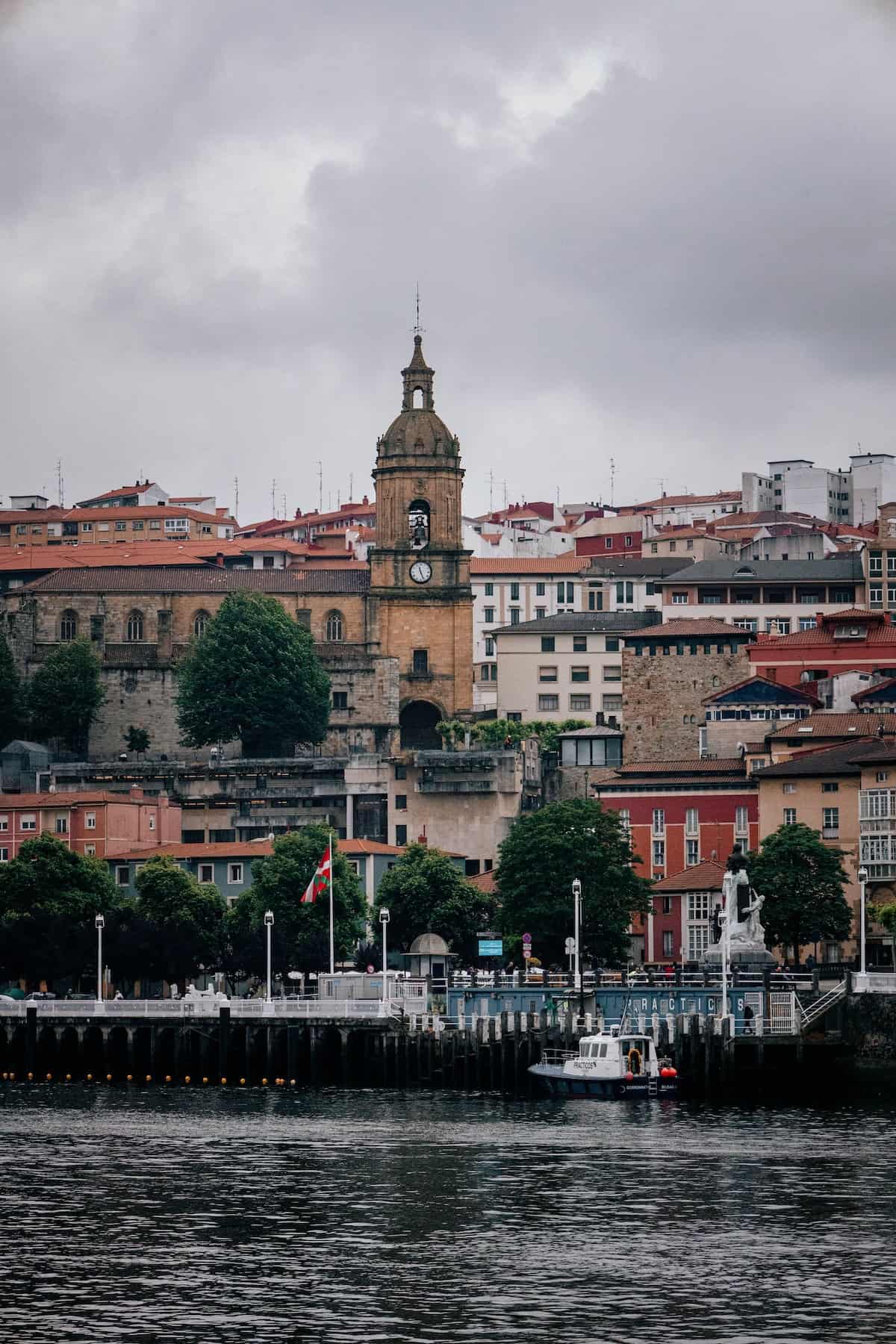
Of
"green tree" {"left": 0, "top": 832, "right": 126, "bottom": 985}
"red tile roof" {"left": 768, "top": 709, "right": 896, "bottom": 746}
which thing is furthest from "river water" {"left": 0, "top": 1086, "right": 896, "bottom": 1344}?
"red tile roof" {"left": 768, "top": 709, "right": 896, "bottom": 746}

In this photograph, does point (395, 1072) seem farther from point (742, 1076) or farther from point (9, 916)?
point (9, 916)

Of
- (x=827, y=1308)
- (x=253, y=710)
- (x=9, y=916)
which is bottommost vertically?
(x=827, y=1308)

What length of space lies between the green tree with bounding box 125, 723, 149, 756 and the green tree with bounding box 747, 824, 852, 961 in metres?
62.1

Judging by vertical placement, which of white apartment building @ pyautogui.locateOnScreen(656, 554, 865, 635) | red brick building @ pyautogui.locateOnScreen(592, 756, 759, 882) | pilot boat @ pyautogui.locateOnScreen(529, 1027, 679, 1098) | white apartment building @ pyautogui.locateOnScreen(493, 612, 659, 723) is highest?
white apartment building @ pyautogui.locateOnScreen(656, 554, 865, 635)

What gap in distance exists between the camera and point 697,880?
12050cm

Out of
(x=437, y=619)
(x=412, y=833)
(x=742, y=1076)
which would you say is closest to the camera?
(x=742, y=1076)

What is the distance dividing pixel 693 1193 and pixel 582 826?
162 ft

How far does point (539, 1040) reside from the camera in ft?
299

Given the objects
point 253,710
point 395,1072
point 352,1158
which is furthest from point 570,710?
point 352,1158

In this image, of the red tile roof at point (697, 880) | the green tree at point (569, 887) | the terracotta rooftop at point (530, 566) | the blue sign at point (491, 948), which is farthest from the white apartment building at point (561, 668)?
the blue sign at point (491, 948)

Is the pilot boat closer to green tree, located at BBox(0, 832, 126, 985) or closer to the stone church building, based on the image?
green tree, located at BBox(0, 832, 126, 985)

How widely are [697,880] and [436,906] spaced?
10958 mm

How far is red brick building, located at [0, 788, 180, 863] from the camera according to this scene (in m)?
139

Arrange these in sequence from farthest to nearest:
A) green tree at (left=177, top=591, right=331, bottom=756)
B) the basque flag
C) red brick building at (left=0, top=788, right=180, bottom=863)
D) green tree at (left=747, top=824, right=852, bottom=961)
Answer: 1. green tree at (left=177, top=591, right=331, bottom=756)
2. red brick building at (left=0, top=788, right=180, bottom=863)
3. green tree at (left=747, top=824, right=852, bottom=961)
4. the basque flag
